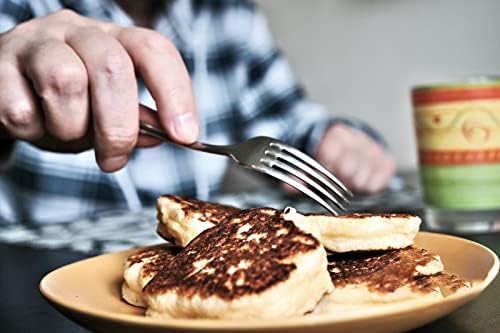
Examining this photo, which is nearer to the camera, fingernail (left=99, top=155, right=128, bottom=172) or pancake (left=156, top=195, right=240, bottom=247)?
pancake (left=156, top=195, right=240, bottom=247)

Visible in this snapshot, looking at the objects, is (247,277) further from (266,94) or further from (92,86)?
(266,94)

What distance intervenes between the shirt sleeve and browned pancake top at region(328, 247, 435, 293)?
1505 millimetres

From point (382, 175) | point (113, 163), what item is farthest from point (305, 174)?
point (382, 175)

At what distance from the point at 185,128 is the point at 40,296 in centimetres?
27

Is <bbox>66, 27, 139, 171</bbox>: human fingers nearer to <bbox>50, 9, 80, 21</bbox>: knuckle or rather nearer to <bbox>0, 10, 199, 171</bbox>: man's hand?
<bbox>0, 10, 199, 171</bbox>: man's hand

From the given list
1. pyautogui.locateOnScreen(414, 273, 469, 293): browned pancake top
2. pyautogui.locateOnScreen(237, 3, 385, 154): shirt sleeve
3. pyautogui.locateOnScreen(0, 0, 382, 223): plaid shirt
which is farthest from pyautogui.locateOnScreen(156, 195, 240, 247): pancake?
pyautogui.locateOnScreen(237, 3, 385, 154): shirt sleeve

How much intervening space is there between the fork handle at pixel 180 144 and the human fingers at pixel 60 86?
7 centimetres

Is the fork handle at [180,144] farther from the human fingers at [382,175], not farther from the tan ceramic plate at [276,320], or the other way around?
the human fingers at [382,175]

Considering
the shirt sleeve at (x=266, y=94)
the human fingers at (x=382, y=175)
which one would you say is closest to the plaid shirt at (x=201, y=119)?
the shirt sleeve at (x=266, y=94)

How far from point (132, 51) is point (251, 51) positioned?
1.42m

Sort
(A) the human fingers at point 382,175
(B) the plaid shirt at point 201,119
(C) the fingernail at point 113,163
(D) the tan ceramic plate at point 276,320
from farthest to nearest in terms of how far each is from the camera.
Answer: (B) the plaid shirt at point 201,119 < (A) the human fingers at point 382,175 < (C) the fingernail at point 113,163 < (D) the tan ceramic plate at point 276,320

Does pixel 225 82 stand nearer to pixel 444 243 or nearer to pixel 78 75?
pixel 78 75

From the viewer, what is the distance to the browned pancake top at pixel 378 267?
604 millimetres

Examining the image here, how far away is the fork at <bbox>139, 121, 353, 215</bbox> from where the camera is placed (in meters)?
0.86
